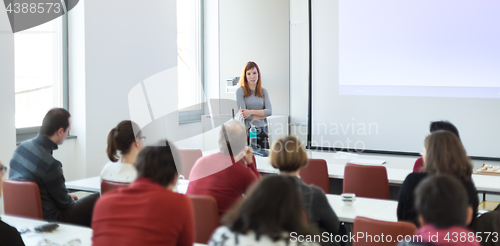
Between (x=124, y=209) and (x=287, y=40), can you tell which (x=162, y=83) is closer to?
(x=287, y=40)

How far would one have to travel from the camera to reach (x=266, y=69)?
7.50 m

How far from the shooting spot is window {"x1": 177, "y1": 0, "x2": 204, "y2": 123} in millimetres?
7469

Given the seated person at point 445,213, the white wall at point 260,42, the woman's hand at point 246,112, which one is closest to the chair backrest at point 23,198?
the seated person at point 445,213

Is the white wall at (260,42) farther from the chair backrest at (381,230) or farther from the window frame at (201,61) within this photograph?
the chair backrest at (381,230)

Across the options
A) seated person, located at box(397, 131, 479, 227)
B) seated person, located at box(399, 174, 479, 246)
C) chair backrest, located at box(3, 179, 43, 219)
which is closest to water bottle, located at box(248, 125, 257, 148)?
chair backrest, located at box(3, 179, 43, 219)

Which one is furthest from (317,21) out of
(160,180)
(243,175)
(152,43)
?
(160,180)

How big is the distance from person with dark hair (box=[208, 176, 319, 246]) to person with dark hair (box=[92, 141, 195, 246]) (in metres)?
0.41

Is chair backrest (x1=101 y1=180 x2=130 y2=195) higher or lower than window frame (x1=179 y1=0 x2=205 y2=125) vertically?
lower

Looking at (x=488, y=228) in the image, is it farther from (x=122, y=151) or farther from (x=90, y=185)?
(x=90, y=185)

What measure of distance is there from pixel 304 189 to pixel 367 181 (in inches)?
61.1

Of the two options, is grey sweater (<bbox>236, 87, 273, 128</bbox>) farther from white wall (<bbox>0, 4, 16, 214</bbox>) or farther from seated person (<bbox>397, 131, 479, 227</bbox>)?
seated person (<bbox>397, 131, 479, 227</bbox>)


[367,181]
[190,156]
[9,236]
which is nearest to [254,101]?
[190,156]

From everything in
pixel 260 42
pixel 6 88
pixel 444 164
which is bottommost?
pixel 444 164

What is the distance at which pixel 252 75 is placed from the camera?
5.47 m
